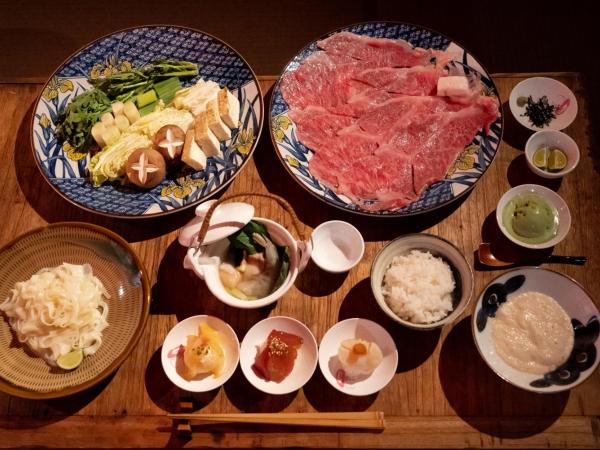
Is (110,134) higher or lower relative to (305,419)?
higher

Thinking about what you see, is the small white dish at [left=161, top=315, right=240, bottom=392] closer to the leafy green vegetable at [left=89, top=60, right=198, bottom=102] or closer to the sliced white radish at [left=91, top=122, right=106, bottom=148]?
the sliced white radish at [left=91, top=122, right=106, bottom=148]

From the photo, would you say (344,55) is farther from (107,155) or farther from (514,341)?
(514,341)

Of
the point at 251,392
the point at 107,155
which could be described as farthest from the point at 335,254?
the point at 107,155

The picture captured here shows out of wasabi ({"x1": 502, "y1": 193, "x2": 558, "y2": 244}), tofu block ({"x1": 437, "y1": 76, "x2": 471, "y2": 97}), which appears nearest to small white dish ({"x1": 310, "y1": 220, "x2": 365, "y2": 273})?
wasabi ({"x1": 502, "y1": 193, "x2": 558, "y2": 244})

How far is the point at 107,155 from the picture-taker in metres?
2.62

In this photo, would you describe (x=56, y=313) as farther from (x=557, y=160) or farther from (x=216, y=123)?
(x=557, y=160)

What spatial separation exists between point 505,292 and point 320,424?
98 cm

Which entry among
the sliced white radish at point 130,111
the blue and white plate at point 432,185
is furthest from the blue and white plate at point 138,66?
the sliced white radish at point 130,111

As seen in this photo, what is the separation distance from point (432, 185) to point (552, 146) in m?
0.69

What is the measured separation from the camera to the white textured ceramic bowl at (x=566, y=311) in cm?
203

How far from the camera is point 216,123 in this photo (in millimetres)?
2580

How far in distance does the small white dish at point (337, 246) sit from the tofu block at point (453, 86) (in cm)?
97

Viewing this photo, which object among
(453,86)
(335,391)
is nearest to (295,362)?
(335,391)

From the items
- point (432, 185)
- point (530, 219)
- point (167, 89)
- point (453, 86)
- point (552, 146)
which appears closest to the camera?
point (530, 219)
